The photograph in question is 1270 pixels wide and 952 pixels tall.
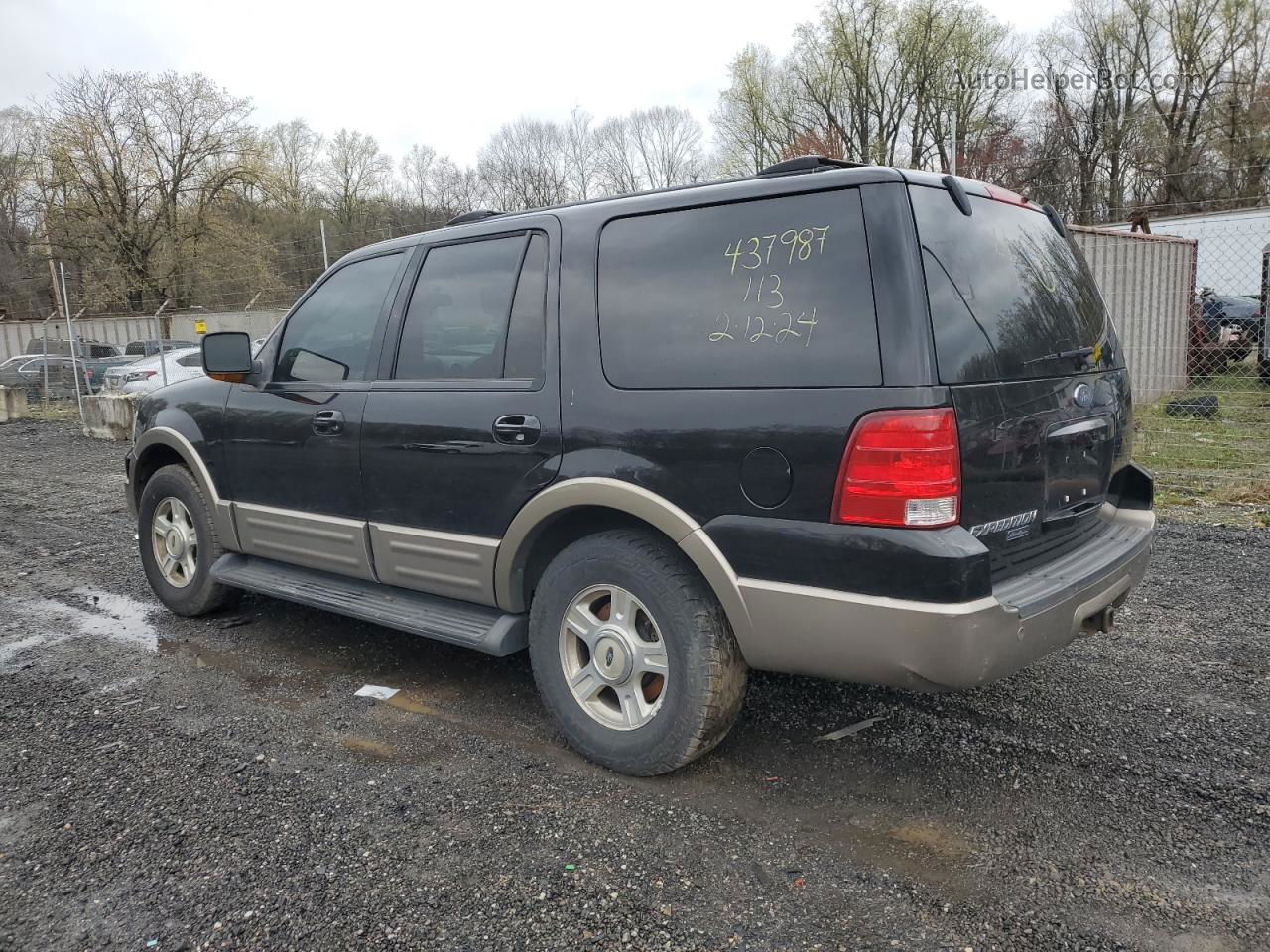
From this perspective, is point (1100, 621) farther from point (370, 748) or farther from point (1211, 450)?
point (1211, 450)

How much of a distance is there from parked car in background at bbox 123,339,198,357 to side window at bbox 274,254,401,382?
2104 cm

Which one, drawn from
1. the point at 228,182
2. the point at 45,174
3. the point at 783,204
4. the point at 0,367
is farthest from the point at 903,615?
the point at 45,174

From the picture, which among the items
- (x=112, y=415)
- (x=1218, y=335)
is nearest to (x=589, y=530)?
(x=1218, y=335)

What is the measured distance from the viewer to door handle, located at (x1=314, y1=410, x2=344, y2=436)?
3879mm

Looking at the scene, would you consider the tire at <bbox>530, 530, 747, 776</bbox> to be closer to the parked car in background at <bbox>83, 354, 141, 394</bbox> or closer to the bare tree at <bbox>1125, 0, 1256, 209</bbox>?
the parked car in background at <bbox>83, 354, 141, 394</bbox>

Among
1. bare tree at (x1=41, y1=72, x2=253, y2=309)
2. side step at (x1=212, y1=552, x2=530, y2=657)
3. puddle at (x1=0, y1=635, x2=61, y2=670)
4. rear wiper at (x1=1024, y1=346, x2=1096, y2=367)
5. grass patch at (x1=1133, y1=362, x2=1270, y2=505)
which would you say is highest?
bare tree at (x1=41, y1=72, x2=253, y2=309)

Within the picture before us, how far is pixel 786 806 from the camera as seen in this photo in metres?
2.90

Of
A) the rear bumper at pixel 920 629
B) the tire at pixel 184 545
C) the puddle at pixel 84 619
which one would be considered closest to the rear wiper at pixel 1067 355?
the rear bumper at pixel 920 629

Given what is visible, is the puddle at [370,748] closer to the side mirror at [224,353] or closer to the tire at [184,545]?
the tire at [184,545]

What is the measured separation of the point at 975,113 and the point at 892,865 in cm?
3866

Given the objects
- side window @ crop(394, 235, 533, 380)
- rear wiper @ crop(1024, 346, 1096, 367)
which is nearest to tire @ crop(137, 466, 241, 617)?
side window @ crop(394, 235, 533, 380)

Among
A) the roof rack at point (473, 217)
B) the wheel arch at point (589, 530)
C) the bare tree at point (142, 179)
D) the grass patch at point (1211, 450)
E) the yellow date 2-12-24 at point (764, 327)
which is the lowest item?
the grass patch at point (1211, 450)

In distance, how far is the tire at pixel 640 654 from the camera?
2.85 meters

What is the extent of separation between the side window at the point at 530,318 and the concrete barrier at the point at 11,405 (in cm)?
1764
